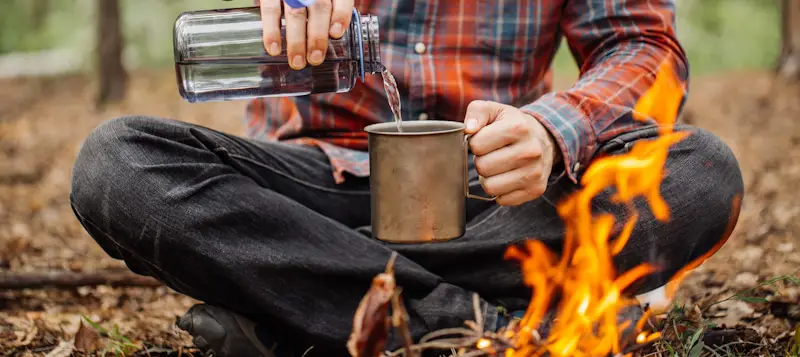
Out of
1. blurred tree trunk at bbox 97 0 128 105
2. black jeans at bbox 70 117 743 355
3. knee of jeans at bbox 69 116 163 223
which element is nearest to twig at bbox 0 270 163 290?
black jeans at bbox 70 117 743 355

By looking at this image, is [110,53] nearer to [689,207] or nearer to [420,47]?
[420,47]

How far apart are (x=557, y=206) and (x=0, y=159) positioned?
4627mm

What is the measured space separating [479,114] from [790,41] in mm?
7386

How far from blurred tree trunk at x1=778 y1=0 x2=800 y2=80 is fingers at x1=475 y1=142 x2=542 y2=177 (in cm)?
688

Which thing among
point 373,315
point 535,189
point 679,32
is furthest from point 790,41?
point 679,32

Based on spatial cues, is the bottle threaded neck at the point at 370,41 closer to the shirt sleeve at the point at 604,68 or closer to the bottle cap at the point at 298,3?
the bottle cap at the point at 298,3

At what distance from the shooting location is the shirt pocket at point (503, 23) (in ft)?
8.16

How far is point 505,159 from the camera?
1775 mm

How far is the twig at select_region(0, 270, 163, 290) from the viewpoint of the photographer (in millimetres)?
2648

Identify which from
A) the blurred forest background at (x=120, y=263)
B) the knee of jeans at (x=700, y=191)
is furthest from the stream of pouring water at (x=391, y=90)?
the blurred forest background at (x=120, y=263)

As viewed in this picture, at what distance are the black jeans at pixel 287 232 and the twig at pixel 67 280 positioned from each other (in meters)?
0.58

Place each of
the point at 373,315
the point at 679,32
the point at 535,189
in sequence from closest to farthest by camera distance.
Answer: the point at 373,315, the point at 535,189, the point at 679,32

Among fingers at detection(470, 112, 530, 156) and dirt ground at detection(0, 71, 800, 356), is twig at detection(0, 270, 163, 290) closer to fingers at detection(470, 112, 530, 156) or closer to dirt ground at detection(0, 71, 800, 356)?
dirt ground at detection(0, 71, 800, 356)

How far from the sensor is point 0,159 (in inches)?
220
